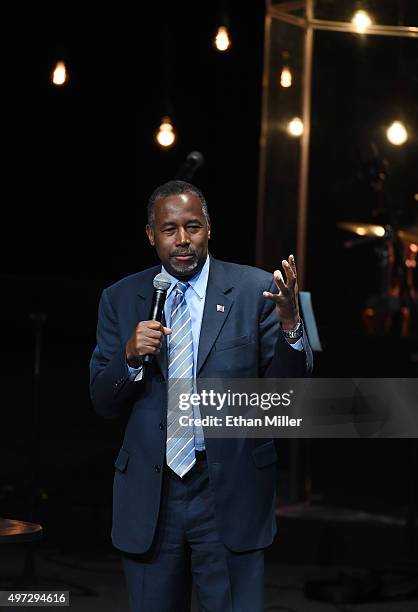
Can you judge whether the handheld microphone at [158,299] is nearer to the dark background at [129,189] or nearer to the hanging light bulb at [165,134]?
the dark background at [129,189]

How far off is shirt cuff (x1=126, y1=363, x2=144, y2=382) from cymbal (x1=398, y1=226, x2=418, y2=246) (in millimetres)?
3743

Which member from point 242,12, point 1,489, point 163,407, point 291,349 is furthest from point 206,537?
point 242,12

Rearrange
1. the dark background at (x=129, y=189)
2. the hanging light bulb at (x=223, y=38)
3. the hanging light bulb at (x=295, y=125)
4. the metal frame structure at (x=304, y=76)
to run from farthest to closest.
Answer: the hanging light bulb at (x=295, y=125), the metal frame structure at (x=304, y=76), the dark background at (x=129, y=189), the hanging light bulb at (x=223, y=38)

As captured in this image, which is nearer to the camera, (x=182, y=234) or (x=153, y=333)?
(x=153, y=333)

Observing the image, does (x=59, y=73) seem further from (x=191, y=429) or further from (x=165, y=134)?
(x=191, y=429)

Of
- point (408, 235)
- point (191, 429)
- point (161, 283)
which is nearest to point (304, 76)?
point (408, 235)

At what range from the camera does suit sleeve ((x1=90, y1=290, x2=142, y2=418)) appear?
2.75m

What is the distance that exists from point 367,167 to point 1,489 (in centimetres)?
254

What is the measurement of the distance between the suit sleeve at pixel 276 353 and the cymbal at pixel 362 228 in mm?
3574

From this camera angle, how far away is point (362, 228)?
21.5 feet

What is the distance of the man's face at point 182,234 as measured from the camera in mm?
2812

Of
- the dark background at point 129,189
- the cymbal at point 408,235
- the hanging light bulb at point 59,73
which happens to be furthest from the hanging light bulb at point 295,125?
the hanging light bulb at point 59,73

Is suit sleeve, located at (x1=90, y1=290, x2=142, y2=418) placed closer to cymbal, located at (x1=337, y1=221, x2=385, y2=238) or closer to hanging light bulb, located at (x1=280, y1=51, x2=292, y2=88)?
hanging light bulb, located at (x1=280, y1=51, x2=292, y2=88)

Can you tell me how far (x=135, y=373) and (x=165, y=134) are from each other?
13.7ft
